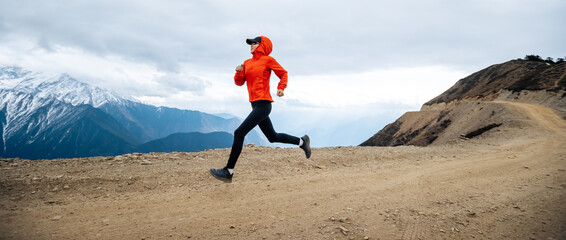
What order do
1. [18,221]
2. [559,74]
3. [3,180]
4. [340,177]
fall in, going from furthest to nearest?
[559,74] < [340,177] < [3,180] < [18,221]

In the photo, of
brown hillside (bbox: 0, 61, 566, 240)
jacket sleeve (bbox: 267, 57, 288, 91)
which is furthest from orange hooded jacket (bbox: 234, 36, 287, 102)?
brown hillside (bbox: 0, 61, 566, 240)

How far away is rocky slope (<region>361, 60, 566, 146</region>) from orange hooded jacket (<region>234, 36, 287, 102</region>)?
2061 centimetres

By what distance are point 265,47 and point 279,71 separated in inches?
23.0

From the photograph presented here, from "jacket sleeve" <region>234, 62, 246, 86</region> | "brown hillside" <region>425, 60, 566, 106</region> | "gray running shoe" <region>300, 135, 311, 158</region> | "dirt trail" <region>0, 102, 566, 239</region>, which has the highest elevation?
"brown hillside" <region>425, 60, 566, 106</region>

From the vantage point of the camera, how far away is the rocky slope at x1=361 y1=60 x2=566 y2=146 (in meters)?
26.6

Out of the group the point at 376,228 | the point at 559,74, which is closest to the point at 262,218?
the point at 376,228

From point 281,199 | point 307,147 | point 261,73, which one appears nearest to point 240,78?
point 261,73

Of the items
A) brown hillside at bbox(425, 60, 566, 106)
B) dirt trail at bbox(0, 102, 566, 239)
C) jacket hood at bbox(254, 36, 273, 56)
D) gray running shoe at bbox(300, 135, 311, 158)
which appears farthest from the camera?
brown hillside at bbox(425, 60, 566, 106)

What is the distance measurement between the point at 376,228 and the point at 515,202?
2787 millimetres

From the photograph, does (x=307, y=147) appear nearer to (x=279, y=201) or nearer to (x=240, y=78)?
(x=279, y=201)

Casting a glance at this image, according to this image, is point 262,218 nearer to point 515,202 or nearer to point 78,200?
point 78,200

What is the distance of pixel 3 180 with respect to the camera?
5289 millimetres

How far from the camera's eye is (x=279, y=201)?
15.9 feet

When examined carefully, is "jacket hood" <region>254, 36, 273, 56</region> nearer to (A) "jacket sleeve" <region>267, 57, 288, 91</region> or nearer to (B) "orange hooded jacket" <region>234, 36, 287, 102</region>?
(B) "orange hooded jacket" <region>234, 36, 287, 102</region>
